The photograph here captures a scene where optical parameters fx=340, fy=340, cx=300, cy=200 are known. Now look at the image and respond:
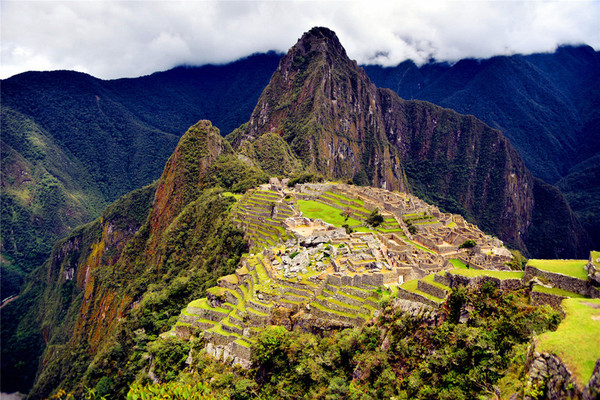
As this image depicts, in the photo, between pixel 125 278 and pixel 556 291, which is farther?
pixel 125 278

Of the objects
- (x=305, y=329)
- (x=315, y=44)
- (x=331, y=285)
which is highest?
(x=315, y=44)

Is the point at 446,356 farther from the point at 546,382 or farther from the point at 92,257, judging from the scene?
the point at 92,257

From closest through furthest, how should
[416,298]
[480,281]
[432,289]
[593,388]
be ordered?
1. [593,388]
2. [480,281]
3. [432,289]
4. [416,298]

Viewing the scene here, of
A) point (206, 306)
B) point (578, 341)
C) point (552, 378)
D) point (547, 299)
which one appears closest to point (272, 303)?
point (206, 306)

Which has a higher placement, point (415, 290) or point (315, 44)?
point (315, 44)

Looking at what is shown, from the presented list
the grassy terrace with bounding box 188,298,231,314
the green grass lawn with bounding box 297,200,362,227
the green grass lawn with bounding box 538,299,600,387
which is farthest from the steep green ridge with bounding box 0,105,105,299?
the green grass lawn with bounding box 538,299,600,387

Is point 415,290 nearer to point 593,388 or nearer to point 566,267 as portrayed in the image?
point 566,267

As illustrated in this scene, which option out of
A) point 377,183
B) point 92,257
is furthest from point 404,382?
point 377,183
